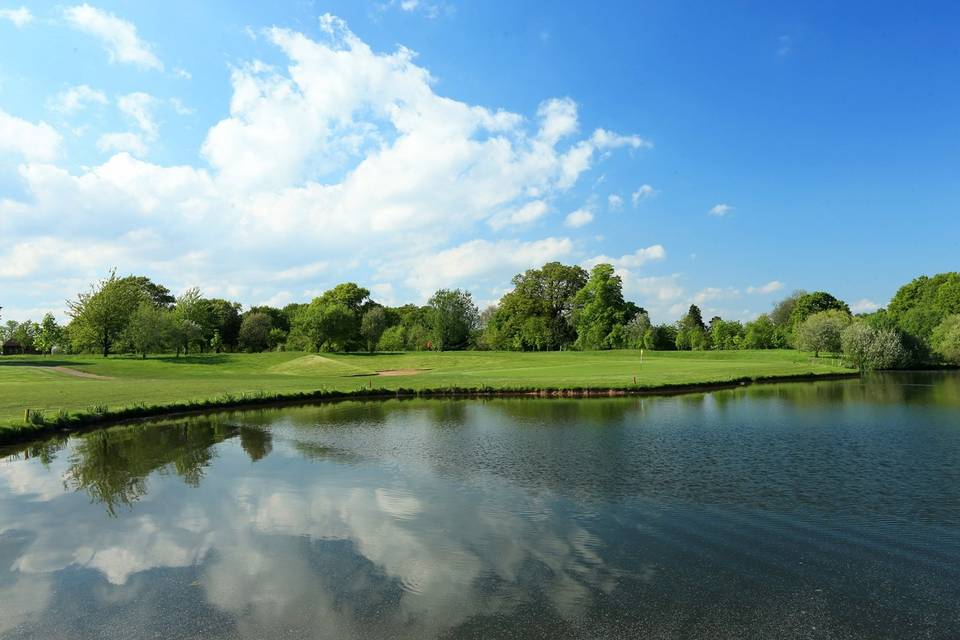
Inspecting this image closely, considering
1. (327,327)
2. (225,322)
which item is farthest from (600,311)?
(225,322)

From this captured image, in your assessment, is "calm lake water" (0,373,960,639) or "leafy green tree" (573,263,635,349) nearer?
"calm lake water" (0,373,960,639)

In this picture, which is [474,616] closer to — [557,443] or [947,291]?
[557,443]

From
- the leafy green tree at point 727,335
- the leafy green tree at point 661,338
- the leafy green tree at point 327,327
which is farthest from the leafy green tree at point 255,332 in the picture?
the leafy green tree at point 727,335

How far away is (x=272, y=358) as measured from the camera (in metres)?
79.4

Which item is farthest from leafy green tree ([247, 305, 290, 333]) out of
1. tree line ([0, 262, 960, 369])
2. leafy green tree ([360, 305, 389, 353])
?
leafy green tree ([360, 305, 389, 353])

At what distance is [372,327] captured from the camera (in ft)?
340

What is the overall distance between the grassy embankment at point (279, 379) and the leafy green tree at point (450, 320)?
16.2 m

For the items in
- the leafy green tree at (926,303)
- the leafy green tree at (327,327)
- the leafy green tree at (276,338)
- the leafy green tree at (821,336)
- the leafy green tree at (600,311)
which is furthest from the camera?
the leafy green tree at (276,338)

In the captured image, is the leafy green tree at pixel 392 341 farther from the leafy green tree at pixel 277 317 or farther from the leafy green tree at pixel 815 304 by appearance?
the leafy green tree at pixel 815 304

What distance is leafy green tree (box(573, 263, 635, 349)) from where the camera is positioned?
305 feet

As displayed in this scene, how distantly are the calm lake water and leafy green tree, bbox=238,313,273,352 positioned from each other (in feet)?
292

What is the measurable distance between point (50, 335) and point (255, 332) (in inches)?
1718

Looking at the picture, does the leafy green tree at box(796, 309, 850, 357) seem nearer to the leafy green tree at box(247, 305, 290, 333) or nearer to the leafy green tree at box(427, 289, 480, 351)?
the leafy green tree at box(427, 289, 480, 351)

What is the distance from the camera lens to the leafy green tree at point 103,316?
76.0m
